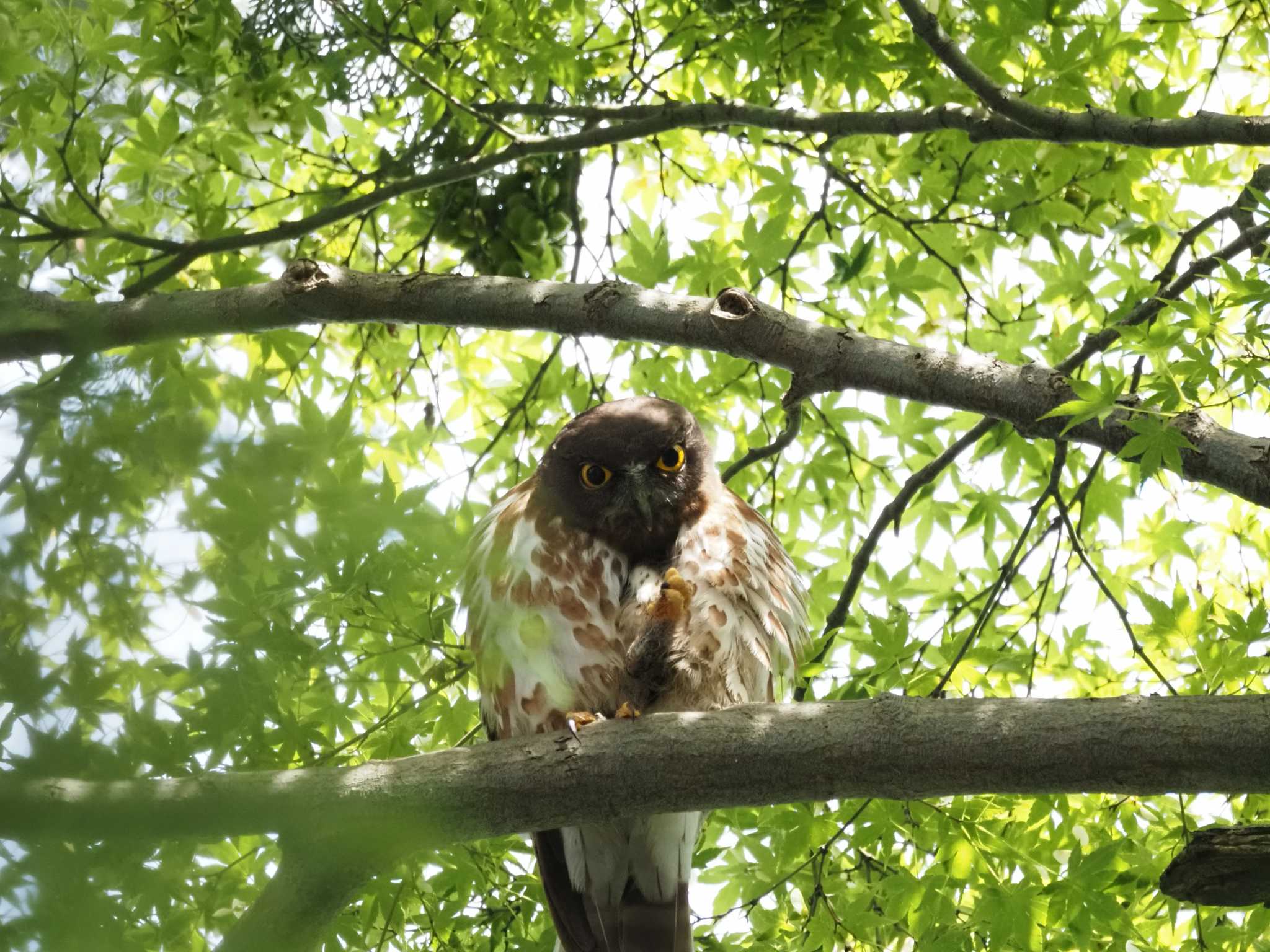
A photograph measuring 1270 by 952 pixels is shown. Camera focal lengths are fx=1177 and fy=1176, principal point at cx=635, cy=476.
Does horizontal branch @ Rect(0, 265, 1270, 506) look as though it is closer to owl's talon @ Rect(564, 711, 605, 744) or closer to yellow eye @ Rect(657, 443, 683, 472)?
yellow eye @ Rect(657, 443, 683, 472)

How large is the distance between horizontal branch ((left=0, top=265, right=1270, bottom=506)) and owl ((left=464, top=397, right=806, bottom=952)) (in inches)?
27.7

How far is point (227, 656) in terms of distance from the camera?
4.58ft

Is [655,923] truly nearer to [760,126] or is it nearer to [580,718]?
[580,718]

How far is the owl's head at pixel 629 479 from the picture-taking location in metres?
4.54

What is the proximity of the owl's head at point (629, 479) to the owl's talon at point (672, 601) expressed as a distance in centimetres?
40

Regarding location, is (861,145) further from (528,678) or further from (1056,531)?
(528,678)

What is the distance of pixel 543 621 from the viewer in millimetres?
3904

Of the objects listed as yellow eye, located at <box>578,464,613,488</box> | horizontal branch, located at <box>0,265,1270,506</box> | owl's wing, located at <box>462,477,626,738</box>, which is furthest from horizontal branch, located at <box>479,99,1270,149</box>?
owl's wing, located at <box>462,477,626,738</box>

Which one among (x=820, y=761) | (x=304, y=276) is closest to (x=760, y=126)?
(x=304, y=276)

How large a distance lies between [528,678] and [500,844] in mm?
1038

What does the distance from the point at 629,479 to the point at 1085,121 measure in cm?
209

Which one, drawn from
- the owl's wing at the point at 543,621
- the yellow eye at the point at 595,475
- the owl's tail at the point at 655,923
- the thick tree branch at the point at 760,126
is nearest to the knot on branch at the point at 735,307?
the yellow eye at the point at 595,475

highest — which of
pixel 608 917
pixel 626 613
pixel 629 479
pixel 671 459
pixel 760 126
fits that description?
pixel 760 126

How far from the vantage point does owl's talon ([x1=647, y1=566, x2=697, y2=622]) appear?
408cm
